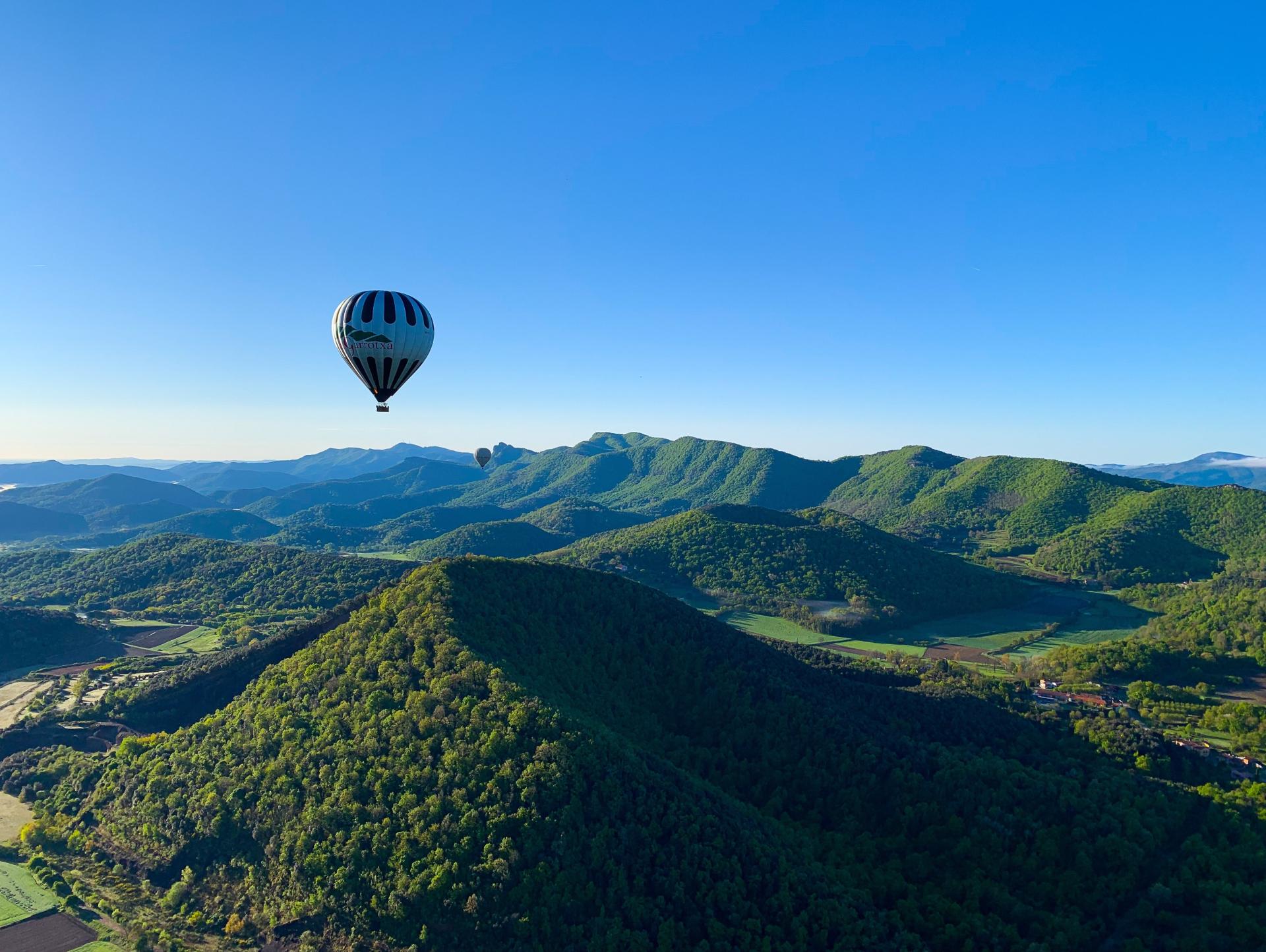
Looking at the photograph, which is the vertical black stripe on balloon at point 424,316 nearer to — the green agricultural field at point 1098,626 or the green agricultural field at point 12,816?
the green agricultural field at point 12,816

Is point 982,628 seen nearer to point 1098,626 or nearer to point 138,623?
point 1098,626

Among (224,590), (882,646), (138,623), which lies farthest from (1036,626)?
(138,623)

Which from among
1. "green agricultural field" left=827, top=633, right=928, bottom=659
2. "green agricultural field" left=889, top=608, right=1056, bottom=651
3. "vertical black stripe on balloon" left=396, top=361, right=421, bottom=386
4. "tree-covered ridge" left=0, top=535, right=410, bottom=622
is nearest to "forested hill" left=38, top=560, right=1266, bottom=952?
"vertical black stripe on balloon" left=396, top=361, right=421, bottom=386

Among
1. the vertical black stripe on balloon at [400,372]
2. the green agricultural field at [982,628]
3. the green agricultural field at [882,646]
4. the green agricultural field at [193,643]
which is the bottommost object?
the green agricultural field at [193,643]

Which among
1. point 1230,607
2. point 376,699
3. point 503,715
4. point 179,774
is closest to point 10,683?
point 179,774

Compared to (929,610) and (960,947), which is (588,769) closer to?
(960,947)

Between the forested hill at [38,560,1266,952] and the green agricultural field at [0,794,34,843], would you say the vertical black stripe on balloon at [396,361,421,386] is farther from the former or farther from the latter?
the green agricultural field at [0,794,34,843]

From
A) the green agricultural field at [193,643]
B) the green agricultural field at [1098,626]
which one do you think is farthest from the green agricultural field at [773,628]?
the green agricultural field at [193,643]
